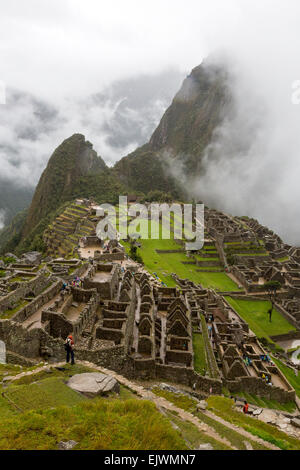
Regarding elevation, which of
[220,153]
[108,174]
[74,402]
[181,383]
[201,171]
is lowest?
[181,383]

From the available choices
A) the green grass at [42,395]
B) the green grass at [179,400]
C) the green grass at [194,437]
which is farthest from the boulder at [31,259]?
the green grass at [194,437]

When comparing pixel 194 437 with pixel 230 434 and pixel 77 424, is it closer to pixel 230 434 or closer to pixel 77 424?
pixel 230 434

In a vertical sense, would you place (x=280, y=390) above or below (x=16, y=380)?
below

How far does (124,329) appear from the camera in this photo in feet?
52.0

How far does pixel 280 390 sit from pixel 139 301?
461 inches

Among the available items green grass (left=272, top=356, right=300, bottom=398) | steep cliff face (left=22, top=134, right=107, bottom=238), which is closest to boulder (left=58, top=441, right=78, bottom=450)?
green grass (left=272, top=356, right=300, bottom=398)

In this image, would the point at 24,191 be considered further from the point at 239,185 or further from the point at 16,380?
the point at 16,380

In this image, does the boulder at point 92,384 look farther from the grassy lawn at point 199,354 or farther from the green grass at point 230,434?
the grassy lawn at point 199,354

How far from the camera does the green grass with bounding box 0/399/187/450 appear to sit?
619cm

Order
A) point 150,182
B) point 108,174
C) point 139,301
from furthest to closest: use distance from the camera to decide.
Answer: point 150,182, point 108,174, point 139,301

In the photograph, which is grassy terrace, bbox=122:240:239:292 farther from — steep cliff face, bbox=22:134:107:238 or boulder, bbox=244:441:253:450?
steep cliff face, bbox=22:134:107:238

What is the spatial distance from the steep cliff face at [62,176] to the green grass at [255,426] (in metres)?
98.4

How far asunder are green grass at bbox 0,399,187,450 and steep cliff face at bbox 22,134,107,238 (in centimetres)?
10131

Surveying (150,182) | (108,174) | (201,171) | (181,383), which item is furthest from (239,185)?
(181,383)
